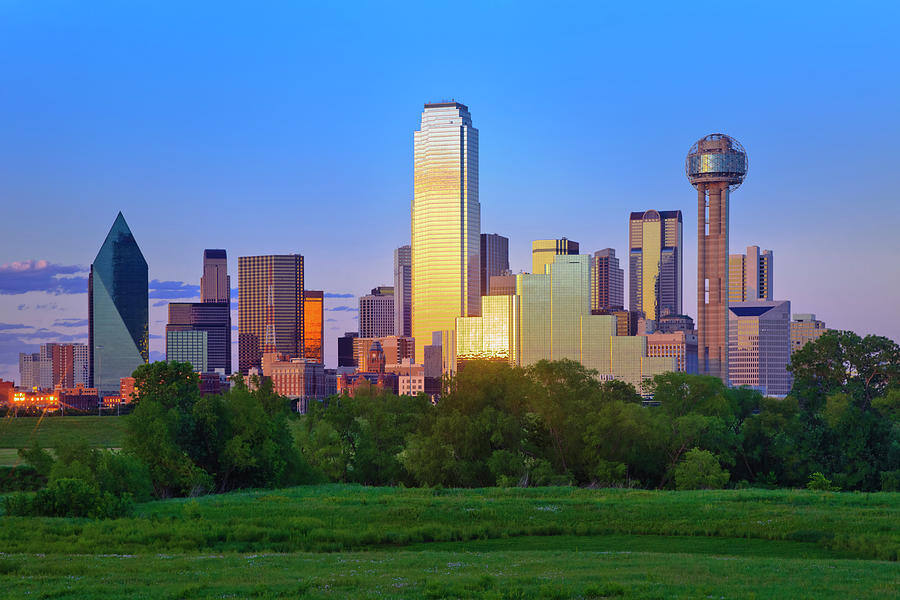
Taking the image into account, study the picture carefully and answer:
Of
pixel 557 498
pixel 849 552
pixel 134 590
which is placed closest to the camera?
pixel 134 590

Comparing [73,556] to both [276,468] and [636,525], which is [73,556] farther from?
[276,468]

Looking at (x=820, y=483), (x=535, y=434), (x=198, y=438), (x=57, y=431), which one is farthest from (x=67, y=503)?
(x=57, y=431)

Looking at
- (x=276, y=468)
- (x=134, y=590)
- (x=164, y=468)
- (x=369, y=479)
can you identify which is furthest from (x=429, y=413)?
(x=134, y=590)

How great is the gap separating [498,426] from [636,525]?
31028mm

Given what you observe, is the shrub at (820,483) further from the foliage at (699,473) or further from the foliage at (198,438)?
the foliage at (198,438)

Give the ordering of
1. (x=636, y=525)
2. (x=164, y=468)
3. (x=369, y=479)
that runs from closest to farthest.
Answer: (x=636, y=525), (x=164, y=468), (x=369, y=479)

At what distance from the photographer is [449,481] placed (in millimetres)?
80500

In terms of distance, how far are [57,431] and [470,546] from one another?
490ft

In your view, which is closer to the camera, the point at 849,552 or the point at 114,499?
the point at 849,552

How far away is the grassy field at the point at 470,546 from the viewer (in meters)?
29.8

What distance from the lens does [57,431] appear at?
6949 inches

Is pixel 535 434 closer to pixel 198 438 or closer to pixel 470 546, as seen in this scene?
pixel 198 438

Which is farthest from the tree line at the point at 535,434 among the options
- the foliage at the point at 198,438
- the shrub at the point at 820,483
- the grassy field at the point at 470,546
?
the grassy field at the point at 470,546

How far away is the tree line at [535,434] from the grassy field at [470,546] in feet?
26.6
